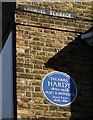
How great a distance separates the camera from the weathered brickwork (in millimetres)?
8453

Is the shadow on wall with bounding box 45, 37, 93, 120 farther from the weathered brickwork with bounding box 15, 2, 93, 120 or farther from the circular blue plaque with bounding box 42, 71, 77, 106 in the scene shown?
the circular blue plaque with bounding box 42, 71, 77, 106

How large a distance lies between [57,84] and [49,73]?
10.9 inches

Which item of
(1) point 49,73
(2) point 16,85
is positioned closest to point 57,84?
(1) point 49,73

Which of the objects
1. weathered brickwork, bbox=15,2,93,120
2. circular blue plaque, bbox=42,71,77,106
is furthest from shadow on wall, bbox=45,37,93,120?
circular blue plaque, bbox=42,71,77,106

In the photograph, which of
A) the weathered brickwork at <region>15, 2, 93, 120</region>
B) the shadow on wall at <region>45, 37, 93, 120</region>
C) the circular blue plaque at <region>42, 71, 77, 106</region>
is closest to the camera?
the weathered brickwork at <region>15, 2, 93, 120</region>

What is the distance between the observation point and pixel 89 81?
9.07 meters

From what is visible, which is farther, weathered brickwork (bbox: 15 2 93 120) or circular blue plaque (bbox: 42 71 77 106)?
circular blue plaque (bbox: 42 71 77 106)

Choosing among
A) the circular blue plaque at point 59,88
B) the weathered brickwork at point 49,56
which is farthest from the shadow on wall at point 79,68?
the circular blue plaque at point 59,88

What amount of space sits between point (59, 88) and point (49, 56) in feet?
2.28

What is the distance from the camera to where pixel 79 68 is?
29.7 feet

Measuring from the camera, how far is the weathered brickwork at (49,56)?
845 cm

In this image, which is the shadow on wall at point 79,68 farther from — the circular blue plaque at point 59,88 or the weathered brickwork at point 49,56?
the circular blue plaque at point 59,88

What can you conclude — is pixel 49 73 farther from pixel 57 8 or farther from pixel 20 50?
pixel 57 8

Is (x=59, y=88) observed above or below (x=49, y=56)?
below
